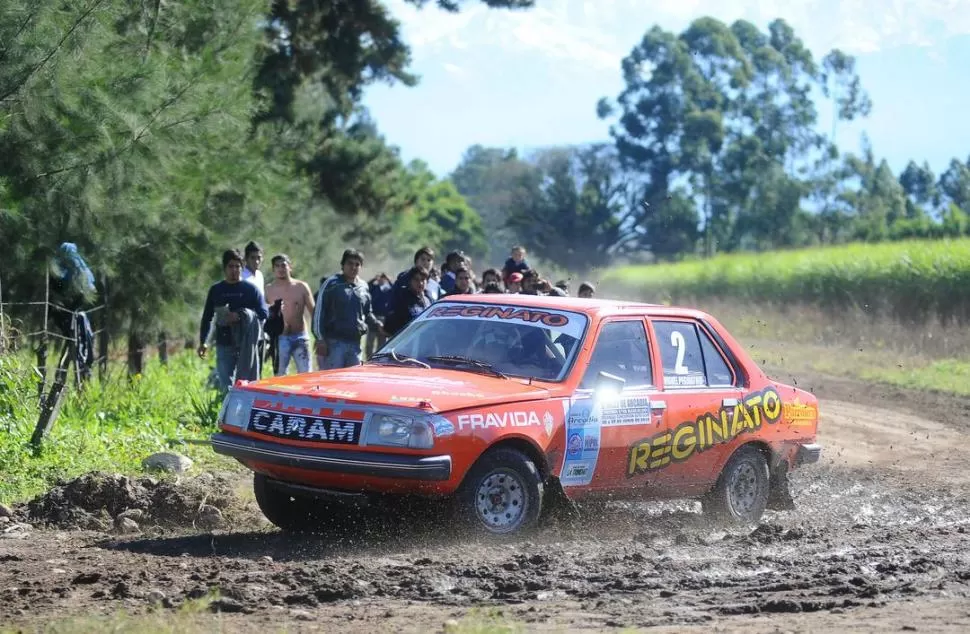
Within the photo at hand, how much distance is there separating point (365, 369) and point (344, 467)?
54.9 inches

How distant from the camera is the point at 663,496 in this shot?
Result: 9.68m

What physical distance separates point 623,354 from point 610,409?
1.80 ft

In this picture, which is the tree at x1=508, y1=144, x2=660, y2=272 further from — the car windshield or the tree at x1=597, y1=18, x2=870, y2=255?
the car windshield

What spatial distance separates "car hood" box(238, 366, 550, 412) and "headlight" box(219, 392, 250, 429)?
0.31ft

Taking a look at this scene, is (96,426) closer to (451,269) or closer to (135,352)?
(135,352)

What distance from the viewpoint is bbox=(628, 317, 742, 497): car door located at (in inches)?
375

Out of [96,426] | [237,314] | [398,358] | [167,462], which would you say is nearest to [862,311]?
[237,314]

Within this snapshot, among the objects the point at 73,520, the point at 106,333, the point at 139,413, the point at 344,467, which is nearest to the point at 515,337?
the point at 344,467

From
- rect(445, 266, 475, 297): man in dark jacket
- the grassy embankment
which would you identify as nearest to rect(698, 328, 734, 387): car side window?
rect(445, 266, 475, 297): man in dark jacket

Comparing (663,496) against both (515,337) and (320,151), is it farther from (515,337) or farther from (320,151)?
(320,151)

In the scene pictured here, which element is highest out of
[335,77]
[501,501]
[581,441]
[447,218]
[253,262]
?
[447,218]

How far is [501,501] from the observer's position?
8.54 m

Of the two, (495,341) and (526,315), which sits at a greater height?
(526,315)

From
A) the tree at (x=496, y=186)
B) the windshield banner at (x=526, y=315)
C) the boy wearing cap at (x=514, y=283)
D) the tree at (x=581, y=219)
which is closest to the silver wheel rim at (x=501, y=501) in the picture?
the windshield banner at (x=526, y=315)
